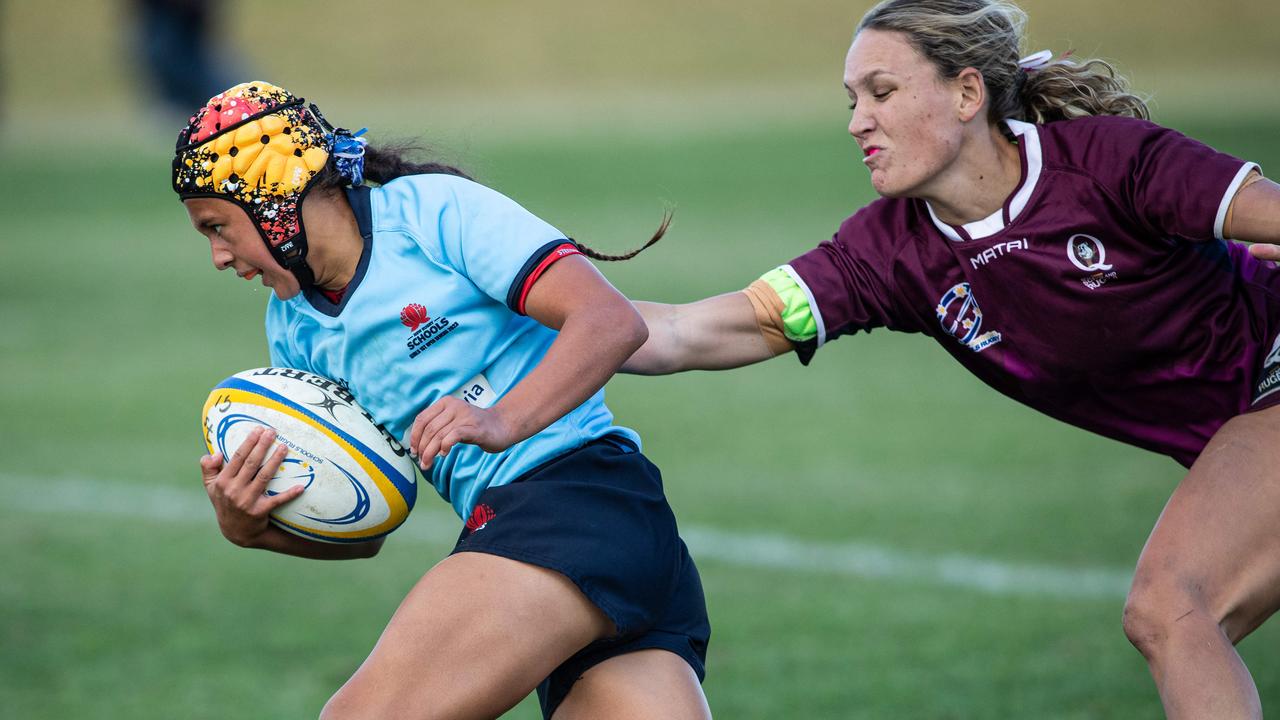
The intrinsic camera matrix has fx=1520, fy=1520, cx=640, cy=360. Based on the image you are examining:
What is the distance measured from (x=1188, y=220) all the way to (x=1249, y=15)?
3797 centimetres

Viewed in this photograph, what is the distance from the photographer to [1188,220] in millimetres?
3363

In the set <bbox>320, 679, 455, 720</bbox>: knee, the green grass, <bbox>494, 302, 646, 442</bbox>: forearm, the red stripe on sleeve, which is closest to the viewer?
<bbox>320, 679, 455, 720</bbox>: knee

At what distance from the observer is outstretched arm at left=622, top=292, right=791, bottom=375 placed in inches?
151

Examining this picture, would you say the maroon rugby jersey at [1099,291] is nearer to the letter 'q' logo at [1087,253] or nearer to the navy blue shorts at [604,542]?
the letter 'q' logo at [1087,253]

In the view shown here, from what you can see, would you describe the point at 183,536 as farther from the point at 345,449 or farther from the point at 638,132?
the point at 638,132

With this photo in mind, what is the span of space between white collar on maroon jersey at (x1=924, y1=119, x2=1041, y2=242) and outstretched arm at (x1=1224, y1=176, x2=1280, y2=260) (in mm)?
492

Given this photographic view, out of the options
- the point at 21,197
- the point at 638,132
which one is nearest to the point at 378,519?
the point at 21,197

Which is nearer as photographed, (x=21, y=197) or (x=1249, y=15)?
(x=21, y=197)

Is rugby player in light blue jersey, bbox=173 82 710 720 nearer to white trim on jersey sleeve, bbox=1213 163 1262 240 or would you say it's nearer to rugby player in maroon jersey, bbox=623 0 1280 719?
rugby player in maroon jersey, bbox=623 0 1280 719

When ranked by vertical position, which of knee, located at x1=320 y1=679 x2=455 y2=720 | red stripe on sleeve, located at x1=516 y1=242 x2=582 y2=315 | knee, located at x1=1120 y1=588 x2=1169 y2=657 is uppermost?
red stripe on sleeve, located at x1=516 y1=242 x2=582 y2=315

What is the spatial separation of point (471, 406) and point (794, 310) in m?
1.18

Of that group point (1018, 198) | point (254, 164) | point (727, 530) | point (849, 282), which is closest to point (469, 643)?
point (254, 164)

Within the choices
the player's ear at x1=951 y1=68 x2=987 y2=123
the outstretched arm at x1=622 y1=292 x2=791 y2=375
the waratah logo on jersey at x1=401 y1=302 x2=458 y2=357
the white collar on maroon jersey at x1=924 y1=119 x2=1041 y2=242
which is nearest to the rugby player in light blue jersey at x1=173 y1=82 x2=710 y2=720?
the waratah logo on jersey at x1=401 y1=302 x2=458 y2=357

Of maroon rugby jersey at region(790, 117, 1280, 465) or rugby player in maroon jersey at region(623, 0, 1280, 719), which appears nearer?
rugby player in maroon jersey at region(623, 0, 1280, 719)
